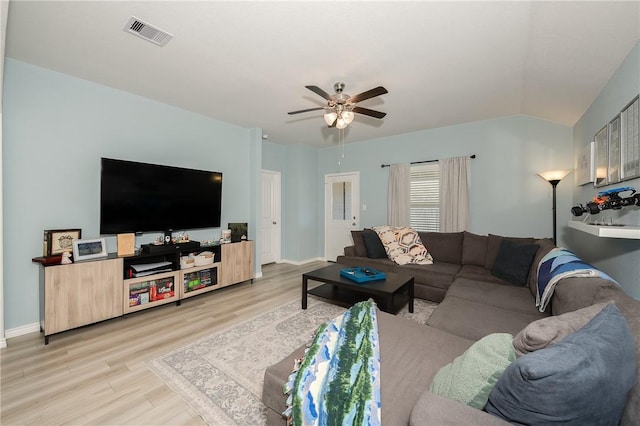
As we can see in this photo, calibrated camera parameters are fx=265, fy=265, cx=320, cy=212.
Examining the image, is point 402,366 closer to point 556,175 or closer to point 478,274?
point 478,274

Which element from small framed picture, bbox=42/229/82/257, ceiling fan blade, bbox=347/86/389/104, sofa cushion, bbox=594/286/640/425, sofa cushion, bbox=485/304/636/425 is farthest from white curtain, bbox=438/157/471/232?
small framed picture, bbox=42/229/82/257

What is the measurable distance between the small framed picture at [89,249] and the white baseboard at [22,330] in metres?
0.77

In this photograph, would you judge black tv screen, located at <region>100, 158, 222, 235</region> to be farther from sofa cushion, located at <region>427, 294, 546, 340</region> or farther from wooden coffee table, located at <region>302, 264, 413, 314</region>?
sofa cushion, located at <region>427, 294, 546, 340</region>

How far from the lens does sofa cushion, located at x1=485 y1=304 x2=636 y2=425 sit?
75cm

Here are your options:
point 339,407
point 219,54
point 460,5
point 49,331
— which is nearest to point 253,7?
point 219,54

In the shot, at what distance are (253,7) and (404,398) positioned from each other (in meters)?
2.46

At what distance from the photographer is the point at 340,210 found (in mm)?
5957

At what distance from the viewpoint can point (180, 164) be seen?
3.79 meters

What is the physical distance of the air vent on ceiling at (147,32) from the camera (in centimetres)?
201

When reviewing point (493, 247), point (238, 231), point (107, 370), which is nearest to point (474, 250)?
point (493, 247)

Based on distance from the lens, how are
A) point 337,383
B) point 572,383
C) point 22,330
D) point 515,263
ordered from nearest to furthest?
point 572,383, point 337,383, point 22,330, point 515,263

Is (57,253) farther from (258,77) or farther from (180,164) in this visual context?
(258,77)

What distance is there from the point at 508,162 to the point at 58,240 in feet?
19.1

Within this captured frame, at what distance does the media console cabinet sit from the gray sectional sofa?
235 centimetres
